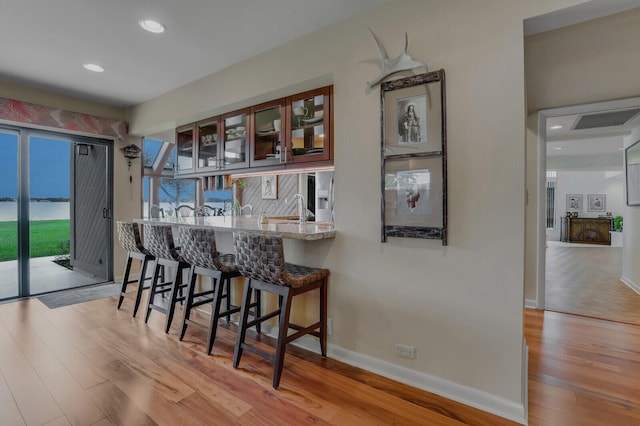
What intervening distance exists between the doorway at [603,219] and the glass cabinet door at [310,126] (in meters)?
2.51

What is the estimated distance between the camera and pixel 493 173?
1.79 metres

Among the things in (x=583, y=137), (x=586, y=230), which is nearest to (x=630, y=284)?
(x=583, y=137)

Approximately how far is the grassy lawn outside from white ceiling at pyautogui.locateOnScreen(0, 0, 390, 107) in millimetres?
1755

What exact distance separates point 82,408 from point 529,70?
4345 mm

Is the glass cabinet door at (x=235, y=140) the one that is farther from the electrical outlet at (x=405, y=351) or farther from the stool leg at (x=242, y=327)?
the electrical outlet at (x=405, y=351)

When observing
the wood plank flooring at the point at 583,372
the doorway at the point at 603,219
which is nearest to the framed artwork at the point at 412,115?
the wood plank flooring at the point at 583,372

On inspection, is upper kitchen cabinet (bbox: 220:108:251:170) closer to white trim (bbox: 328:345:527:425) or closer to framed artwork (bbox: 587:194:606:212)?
white trim (bbox: 328:345:527:425)

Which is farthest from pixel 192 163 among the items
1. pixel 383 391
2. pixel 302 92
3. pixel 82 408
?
pixel 383 391

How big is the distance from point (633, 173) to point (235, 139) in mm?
5319

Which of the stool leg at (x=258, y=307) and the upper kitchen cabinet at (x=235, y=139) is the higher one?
the upper kitchen cabinet at (x=235, y=139)

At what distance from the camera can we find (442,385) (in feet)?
6.38

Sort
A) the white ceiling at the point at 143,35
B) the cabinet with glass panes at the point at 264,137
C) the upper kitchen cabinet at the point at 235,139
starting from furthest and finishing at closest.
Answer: the upper kitchen cabinet at the point at 235,139 < the cabinet with glass panes at the point at 264,137 < the white ceiling at the point at 143,35

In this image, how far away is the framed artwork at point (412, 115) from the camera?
195cm

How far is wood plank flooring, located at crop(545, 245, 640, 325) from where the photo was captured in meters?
3.45
